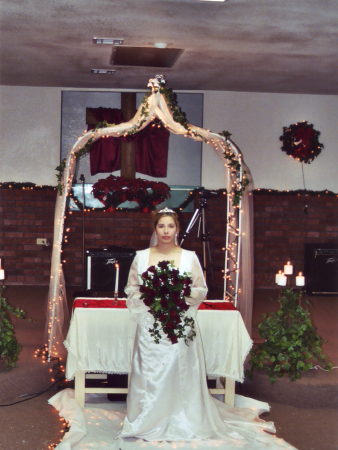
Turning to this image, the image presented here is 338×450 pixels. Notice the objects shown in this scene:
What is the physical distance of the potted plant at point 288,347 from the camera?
4512 mm

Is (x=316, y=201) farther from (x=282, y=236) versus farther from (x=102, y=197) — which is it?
(x=102, y=197)

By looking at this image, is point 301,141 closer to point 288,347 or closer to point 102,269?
point 102,269

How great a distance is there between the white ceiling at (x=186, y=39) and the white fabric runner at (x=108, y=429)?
3223 millimetres

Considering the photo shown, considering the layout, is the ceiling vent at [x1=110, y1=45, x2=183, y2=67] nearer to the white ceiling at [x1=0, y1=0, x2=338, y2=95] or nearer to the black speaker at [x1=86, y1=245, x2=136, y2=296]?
the white ceiling at [x1=0, y1=0, x2=338, y2=95]

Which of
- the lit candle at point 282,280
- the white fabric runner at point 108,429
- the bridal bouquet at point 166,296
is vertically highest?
the lit candle at point 282,280

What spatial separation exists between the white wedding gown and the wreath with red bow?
5.25 meters

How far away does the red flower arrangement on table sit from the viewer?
770 cm

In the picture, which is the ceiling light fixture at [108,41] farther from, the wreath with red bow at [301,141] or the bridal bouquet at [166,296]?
the wreath with red bow at [301,141]

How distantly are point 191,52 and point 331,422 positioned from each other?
3981 mm

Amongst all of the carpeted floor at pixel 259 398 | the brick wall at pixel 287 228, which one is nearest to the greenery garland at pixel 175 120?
the carpeted floor at pixel 259 398

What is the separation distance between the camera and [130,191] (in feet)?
25.3

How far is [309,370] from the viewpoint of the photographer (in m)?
4.77

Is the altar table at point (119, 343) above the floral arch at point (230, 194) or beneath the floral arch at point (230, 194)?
beneath

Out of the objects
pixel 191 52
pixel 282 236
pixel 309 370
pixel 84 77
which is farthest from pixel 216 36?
pixel 282 236
